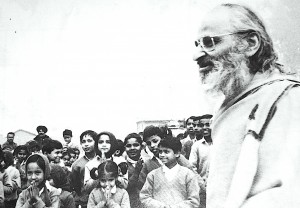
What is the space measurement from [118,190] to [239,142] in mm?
2576

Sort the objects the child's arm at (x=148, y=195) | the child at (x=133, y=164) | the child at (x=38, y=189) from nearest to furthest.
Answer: the child's arm at (x=148, y=195) < the child at (x=38, y=189) < the child at (x=133, y=164)

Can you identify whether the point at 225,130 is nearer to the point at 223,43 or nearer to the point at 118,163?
the point at 223,43

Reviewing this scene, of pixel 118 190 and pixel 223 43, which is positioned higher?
pixel 223 43

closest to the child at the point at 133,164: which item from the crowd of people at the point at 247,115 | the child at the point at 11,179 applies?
the child at the point at 11,179

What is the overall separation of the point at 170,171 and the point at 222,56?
2266 mm

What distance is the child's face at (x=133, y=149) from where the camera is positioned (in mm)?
3949

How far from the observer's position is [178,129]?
546 cm

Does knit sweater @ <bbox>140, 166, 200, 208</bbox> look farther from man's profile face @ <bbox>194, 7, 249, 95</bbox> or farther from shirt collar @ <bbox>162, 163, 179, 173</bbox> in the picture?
man's profile face @ <bbox>194, 7, 249, 95</bbox>

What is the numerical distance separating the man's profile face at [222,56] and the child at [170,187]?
2.15 m

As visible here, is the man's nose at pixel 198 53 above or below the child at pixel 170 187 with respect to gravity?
above

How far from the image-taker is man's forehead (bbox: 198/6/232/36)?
1.23 meters

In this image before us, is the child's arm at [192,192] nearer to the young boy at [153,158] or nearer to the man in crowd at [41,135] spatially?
the young boy at [153,158]

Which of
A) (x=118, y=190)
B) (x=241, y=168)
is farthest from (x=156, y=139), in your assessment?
(x=241, y=168)

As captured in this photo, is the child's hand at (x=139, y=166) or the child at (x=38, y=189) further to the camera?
the child's hand at (x=139, y=166)
